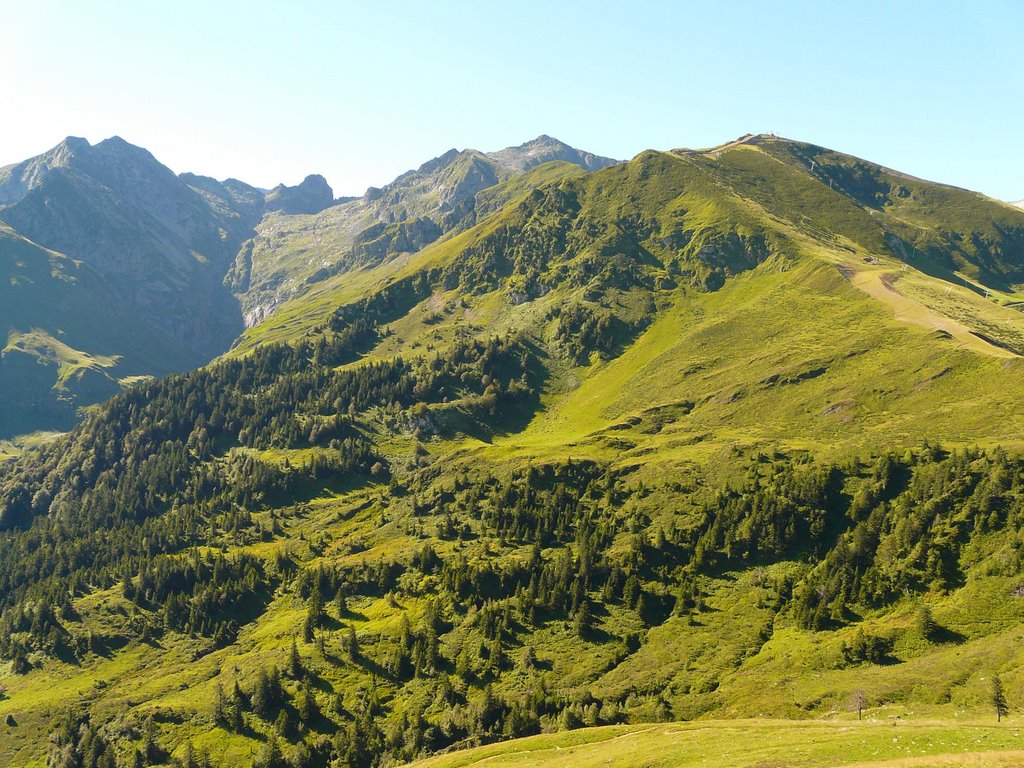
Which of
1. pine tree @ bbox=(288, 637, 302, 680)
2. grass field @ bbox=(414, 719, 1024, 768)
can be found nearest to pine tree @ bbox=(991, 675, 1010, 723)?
grass field @ bbox=(414, 719, 1024, 768)

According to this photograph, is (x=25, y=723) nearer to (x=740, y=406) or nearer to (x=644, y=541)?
(x=644, y=541)

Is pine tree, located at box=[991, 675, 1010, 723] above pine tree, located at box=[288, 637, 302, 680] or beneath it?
above

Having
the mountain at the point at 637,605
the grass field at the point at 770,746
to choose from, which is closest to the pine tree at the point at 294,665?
the mountain at the point at 637,605

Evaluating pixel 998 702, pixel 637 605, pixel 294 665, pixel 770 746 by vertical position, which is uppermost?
pixel 998 702

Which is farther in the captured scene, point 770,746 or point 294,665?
point 294,665

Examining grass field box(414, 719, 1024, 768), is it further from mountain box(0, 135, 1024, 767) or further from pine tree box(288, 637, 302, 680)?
pine tree box(288, 637, 302, 680)

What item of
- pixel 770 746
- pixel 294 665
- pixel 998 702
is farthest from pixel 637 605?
pixel 294 665

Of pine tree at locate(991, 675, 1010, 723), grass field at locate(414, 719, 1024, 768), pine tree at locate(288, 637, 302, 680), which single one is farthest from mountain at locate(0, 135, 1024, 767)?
pine tree at locate(991, 675, 1010, 723)

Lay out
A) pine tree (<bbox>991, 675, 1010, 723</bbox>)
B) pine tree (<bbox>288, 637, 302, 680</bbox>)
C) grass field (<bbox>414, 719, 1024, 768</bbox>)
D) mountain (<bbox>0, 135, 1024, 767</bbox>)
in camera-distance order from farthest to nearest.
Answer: pine tree (<bbox>288, 637, 302, 680</bbox>) → mountain (<bbox>0, 135, 1024, 767</bbox>) → pine tree (<bbox>991, 675, 1010, 723</bbox>) → grass field (<bbox>414, 719, 1024, 768</bbox>)

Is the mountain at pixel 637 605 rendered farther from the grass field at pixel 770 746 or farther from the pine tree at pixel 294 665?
the grass field at pixel 770 746

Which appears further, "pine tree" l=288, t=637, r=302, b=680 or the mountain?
"pine tree" l=288, t=637, r=302, b=680

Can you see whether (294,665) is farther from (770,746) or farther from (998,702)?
(998,702)

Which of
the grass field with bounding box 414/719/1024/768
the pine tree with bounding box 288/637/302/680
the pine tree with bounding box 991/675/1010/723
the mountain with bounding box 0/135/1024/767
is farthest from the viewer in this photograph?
the pine tree with bounding box 288/637/302/680

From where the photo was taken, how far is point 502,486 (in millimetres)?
191125
